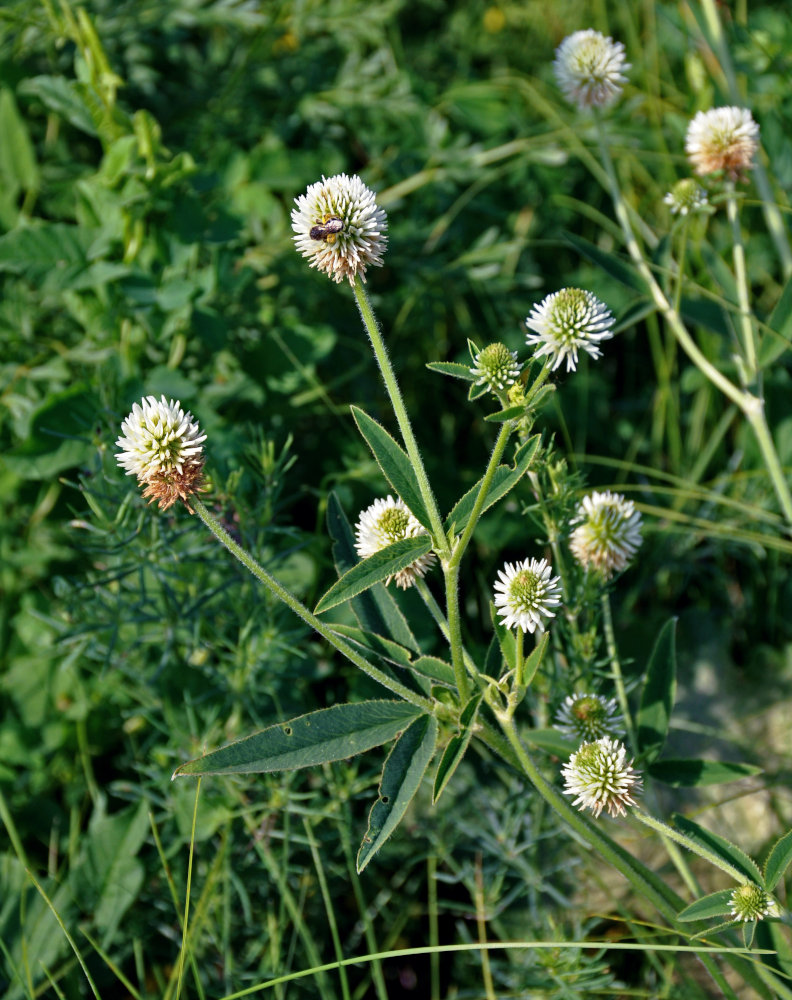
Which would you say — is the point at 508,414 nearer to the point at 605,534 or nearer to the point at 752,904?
the point at 605,534

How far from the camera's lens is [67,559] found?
2.14m

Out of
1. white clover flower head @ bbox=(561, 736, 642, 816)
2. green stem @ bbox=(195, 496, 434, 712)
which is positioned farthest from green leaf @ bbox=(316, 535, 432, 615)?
white clover flower head @ bbox=(561, 736, 642, 816)

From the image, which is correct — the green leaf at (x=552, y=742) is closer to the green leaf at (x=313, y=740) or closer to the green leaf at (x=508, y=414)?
the green leaf at (x=313, y=740)

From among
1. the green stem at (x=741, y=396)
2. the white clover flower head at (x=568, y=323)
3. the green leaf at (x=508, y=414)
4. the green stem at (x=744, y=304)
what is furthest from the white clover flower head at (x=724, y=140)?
the green leaf at (x=508, y=414)

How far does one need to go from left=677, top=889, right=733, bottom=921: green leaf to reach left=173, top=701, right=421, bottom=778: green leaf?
43 centimetres

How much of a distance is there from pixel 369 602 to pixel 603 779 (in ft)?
1.42

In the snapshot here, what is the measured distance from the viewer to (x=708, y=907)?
121cm

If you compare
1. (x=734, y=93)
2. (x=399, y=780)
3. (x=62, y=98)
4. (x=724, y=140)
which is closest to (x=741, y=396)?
(x=724, y=140)

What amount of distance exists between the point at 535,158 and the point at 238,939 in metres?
2.06

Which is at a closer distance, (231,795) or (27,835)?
(231,795)

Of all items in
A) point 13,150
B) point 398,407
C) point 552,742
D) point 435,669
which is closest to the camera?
point 398,407

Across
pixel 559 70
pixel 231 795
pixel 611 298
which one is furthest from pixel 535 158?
pixel 231 795

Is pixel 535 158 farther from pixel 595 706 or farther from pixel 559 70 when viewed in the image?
pixel 595 706

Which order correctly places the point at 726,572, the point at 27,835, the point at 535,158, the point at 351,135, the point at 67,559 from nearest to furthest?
the point at 27,835
the point at 67,559
the point at 726,572
the point at 535,158
the point at 351,135
